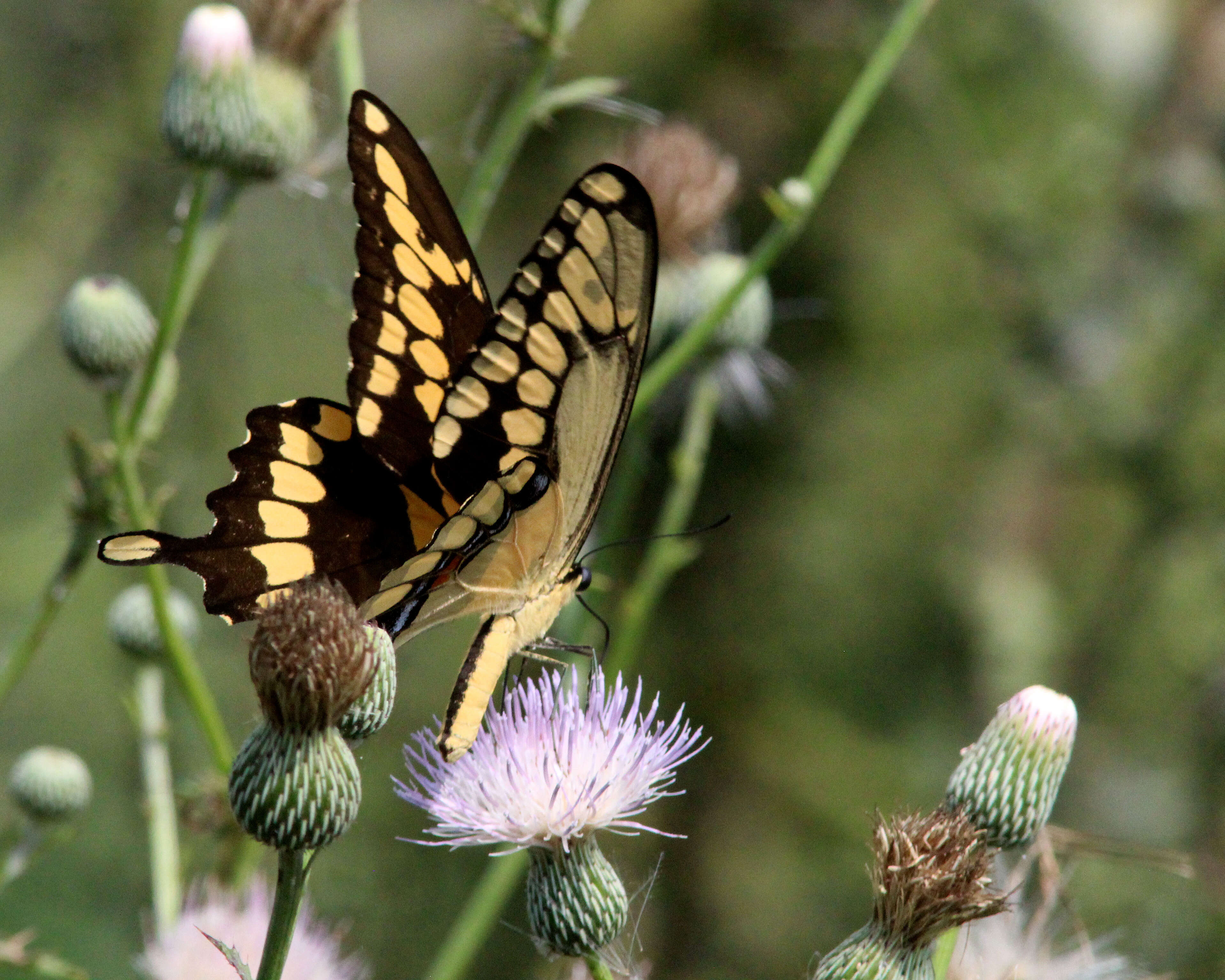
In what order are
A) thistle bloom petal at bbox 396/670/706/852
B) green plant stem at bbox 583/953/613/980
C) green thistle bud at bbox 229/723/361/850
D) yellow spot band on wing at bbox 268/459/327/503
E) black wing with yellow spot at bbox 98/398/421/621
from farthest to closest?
yellow spot band on wing at bbox 268/459/327/503, black wing with yellow spot at bbox 98/398/421/621, thistle bloom petal at bbox 396/670/706/852, green plant stem at bbox 583/953/613/980, green thistle bud at bbox 229/723/361/850

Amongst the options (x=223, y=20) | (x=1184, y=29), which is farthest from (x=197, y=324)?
(x=1184, y=29)

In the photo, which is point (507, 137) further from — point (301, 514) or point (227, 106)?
point (301, 514)

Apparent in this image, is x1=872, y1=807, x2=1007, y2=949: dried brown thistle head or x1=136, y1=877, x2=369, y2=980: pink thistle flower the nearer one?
x1=872, y1=807, x2=1007, y2=949: dried brown thistle head

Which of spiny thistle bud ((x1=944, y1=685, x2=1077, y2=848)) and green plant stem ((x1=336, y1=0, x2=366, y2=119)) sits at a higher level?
green plant stem ((x1=336, y1=0, x2=366, y2=119))

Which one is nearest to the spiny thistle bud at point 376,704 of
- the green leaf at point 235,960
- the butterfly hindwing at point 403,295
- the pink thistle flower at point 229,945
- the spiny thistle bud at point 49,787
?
the green leaf at point 235,960

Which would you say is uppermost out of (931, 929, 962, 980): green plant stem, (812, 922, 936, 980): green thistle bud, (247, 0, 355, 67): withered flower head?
(247, 0, 355, 67): withered flower head

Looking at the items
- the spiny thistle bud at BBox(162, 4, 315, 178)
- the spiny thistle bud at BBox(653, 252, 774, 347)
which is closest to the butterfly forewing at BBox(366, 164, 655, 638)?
the spiny thistle bud at BBox(162, 4, 315, 178)

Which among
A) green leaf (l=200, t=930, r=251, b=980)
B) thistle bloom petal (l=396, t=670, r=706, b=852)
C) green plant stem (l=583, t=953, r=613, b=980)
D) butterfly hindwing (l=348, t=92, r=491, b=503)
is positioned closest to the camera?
green leaf (l=200, t=930, r=251, b=980)

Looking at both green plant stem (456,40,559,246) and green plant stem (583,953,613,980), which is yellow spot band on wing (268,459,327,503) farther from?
green plant stem (583,953,613,980)
